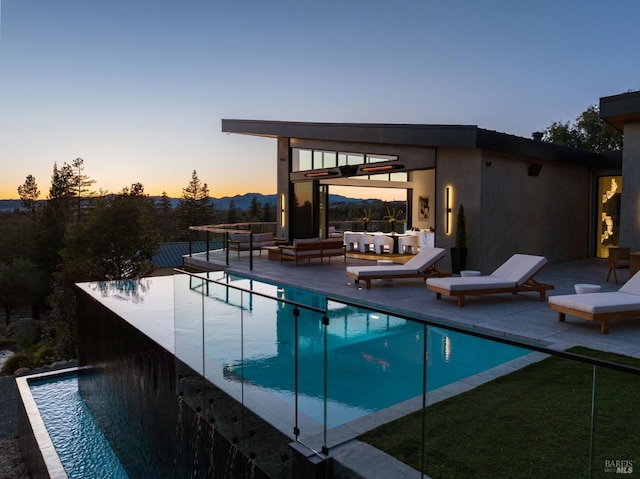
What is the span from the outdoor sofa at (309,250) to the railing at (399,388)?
8139 millimetres

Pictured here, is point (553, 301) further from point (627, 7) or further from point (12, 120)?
point (12, 120)

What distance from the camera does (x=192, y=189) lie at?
52969 mm

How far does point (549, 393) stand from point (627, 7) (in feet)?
78.8

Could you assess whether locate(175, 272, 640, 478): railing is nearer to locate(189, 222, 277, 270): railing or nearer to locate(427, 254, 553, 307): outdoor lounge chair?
locate(427, 254, 553, 307): outdoor lounge chair

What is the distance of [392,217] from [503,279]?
43.9ft

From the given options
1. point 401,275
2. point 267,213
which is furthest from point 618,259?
point 267,213

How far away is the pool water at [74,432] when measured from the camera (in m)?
7.46

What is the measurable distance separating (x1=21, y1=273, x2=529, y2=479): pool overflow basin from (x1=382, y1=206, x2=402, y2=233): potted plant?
15140 millimetres

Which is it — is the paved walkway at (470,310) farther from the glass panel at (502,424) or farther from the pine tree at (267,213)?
the pine tree at (267,213)

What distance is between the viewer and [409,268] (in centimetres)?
1027

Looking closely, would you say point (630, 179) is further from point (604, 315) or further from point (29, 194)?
point (29, 194)

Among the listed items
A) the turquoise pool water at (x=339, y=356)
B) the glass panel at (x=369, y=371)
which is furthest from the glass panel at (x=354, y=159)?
the glass panel at (x=369, y=371)

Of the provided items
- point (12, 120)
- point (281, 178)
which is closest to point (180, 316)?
point (281, 178)

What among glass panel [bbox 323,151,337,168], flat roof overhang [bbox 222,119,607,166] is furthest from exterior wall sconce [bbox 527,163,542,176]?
glass panel [bbox 323,151,337,168]
